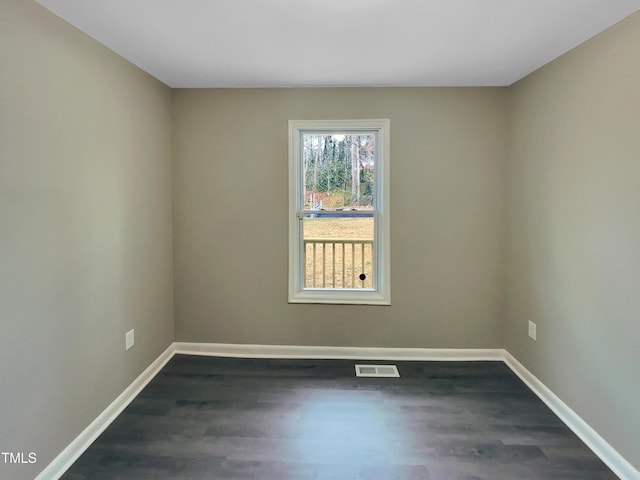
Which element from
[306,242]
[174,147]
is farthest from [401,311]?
[174,147]

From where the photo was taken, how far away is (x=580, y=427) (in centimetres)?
203

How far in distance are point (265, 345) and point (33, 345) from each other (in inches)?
67.7

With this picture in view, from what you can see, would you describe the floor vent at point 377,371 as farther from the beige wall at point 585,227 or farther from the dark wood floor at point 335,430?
the beige wall at point 585,227

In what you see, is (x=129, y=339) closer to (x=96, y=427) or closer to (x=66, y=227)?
(x=96, y=427)

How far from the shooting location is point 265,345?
3.03 m

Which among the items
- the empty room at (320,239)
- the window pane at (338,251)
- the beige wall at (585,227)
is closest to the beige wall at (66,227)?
the empty room at (320,239)

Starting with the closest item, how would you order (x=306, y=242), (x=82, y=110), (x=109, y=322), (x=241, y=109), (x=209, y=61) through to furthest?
(x=82, y=110) < (x=109, y=322) < (x=209, y=61) < (x=241, y=109) < (x=306, y=242)

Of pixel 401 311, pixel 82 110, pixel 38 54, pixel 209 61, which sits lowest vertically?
pixel 401 311

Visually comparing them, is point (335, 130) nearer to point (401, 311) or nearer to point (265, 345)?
point (401, 311)

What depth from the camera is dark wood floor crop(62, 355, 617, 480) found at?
5.83ft

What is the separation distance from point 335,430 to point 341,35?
2.30m

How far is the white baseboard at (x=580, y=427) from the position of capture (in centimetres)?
173

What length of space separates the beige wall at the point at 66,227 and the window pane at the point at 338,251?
1.31 meters

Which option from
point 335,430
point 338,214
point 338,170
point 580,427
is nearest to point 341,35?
point 338,170
